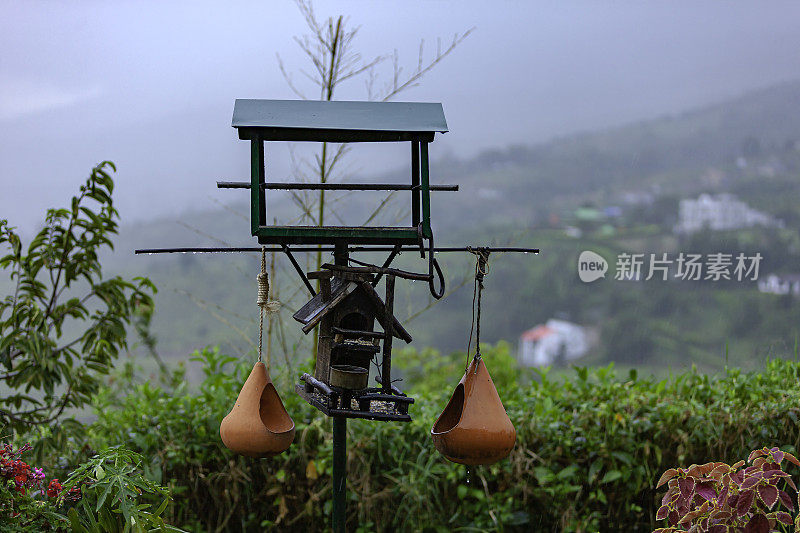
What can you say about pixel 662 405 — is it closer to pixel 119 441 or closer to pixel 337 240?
pixel 337 240

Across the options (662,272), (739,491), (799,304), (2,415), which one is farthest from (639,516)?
(2,415)

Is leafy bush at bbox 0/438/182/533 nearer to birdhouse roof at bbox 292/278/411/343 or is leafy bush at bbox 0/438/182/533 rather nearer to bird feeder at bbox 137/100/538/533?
bird feeder at bbox 137/100/538/533

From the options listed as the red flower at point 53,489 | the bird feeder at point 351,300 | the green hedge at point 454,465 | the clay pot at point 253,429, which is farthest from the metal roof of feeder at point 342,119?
the green hedge at point 454,465

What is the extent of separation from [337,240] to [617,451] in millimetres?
1780

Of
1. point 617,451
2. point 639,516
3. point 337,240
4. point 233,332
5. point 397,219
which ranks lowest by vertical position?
point 639,516

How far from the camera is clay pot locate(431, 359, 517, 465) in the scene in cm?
214

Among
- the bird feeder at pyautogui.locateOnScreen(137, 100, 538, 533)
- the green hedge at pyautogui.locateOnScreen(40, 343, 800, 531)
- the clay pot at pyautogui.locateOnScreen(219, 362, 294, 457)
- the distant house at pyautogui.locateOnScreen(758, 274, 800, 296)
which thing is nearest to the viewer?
the bird feeder at pyautogui.locateOnScreen(137, 100, 538, 533)

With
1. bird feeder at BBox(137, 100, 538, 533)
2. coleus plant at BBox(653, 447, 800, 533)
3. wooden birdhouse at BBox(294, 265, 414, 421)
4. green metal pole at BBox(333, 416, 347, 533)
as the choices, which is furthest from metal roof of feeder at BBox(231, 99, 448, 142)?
coleus plant at BBox(653, 447, 800, 533)

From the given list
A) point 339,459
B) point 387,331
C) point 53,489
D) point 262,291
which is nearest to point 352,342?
point 387,331

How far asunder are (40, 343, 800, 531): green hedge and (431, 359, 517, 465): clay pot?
1.03 meters

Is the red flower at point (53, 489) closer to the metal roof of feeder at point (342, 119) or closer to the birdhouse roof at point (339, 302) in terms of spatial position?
the birdhouse roof at point (339, 302)

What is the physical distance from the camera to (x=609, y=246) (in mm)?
4371

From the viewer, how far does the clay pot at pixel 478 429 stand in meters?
2.14

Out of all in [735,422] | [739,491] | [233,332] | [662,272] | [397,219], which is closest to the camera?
[739,491]
